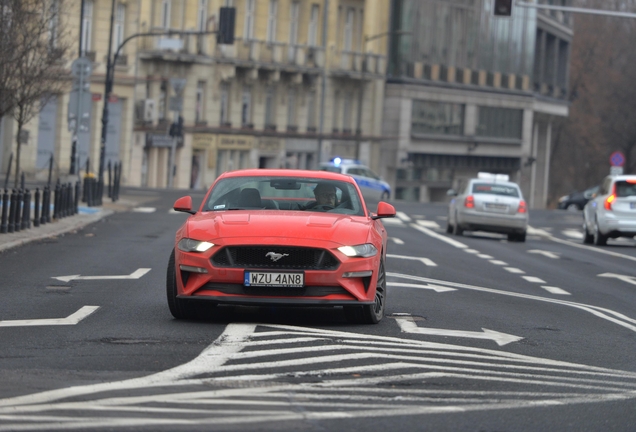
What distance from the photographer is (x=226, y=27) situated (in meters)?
41.8

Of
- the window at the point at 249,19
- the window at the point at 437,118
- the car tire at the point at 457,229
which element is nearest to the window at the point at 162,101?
the window at the point at 249,19

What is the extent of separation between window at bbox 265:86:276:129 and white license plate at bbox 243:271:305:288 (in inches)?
2415

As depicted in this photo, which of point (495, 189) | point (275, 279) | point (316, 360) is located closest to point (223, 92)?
point (495, 189)

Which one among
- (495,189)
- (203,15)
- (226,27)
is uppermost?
(203,15)

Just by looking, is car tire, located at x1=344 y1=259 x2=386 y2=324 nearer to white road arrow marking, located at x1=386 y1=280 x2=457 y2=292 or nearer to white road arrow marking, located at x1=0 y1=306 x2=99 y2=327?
white road arrow marking, located at x1=0 y1=306 x2=99 y2=327

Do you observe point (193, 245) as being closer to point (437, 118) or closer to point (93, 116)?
point (93, 116)

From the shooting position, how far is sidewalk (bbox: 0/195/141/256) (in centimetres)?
2278

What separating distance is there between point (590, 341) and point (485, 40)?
78.3 metres

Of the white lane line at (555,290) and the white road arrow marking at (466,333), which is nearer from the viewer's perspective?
the white road arrow marking at (466,333)

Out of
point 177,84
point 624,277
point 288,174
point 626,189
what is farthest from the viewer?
point 177,84

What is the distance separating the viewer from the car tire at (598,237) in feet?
105

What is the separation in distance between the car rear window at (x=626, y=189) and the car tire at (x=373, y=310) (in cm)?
2028

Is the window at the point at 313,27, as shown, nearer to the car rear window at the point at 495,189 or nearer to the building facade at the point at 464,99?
the building facade at the point at 464,99

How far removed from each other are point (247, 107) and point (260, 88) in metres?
1.31
